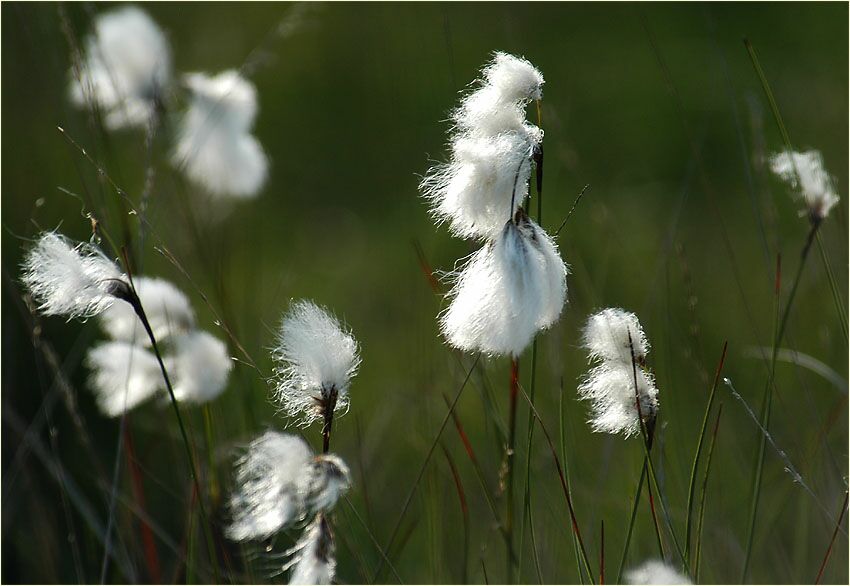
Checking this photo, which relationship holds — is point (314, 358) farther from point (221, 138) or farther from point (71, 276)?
point (221, 138)

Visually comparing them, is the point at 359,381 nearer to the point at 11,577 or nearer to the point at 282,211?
the point at 282,211

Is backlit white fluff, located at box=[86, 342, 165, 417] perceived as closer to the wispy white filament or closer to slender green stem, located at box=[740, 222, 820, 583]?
the wispy white filament

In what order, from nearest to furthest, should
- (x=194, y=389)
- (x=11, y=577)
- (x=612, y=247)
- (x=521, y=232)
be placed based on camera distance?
1. (x=521, y=232)
2. (x=194, y=389)
3. (x=11, y=577)
4. (x=612, y=247)

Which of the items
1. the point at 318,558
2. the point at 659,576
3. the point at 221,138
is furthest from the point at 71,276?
the point at 221,138

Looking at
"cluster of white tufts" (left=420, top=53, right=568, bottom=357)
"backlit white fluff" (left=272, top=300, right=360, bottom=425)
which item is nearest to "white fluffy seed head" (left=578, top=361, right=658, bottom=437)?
"cluster of white tufts" (left=420, top=53, right=568, bottom=357)

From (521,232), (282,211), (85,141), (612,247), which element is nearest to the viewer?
(521,232)

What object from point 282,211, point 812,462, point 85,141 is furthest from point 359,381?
point 812,462

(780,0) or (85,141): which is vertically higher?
(85,141)
